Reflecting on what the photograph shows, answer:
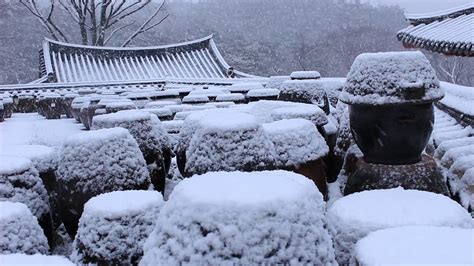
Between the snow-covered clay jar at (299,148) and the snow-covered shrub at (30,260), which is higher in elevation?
the snow-covered shrub at (30,260)

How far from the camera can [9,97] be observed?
12352 millimetres

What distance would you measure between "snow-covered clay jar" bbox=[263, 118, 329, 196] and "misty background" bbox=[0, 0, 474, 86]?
27907mm

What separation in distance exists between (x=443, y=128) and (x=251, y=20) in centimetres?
5146

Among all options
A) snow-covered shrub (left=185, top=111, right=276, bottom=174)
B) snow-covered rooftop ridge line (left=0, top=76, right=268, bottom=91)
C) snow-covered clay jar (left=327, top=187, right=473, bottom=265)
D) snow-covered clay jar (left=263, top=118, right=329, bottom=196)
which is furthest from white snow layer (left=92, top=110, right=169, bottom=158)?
snow-covered rooftop ridge line (left=0, top=76, right=268, bottom=91)

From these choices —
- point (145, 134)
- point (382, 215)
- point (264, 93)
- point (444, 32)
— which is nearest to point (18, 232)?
point (145, 134)

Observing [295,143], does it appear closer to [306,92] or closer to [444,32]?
[306,92]

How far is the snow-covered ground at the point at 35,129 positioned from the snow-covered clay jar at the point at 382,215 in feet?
19.2

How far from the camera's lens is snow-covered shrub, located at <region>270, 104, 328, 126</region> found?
562 cm

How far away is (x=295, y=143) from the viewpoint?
4.80 metres

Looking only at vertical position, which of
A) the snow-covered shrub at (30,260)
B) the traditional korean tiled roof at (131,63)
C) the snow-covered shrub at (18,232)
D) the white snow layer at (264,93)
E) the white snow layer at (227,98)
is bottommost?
the traditional korean tiled roof at (131,63)

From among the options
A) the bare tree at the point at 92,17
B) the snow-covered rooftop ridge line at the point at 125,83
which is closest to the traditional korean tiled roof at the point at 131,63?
the snow-covered rooftop ridge line at the point at 125,83

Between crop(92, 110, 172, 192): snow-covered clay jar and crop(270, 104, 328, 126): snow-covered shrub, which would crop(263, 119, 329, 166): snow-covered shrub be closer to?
crop(270, 104, 328, 126): snow-covered shrub

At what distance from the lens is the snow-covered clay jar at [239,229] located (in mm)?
1918

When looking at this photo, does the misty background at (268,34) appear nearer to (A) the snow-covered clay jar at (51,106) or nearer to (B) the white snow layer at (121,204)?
(A) the snow-covered clay jar at (51,106)
